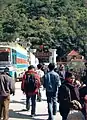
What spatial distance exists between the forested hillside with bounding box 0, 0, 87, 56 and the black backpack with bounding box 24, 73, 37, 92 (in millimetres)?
72027

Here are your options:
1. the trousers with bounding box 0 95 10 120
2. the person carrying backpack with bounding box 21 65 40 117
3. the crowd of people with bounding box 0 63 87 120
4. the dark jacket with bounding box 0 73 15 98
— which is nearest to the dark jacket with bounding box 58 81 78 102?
the crowd of people with bounding box 0 63 87 120

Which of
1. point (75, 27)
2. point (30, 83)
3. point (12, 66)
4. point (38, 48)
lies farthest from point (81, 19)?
point (30, 83)

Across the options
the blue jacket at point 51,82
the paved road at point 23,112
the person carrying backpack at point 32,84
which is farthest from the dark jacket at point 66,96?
the person carrying backpack at point 32,84

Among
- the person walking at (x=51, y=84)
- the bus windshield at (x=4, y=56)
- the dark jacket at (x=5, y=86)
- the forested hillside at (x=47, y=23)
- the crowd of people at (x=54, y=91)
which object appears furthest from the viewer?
the forested hillside at (x=47, y=23)

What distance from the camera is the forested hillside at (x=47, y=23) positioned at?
298 ft

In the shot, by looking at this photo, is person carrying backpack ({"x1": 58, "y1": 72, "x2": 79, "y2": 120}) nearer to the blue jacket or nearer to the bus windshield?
the blue jacket

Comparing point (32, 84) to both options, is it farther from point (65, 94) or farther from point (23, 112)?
point (65, 94)

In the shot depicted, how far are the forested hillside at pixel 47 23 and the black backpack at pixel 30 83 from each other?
72027 millimetres

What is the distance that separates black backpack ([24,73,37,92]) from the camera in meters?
13.8

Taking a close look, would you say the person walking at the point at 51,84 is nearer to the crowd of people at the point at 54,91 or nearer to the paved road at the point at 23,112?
the crowd of people at the point at 54,91

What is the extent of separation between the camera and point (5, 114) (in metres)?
12.3

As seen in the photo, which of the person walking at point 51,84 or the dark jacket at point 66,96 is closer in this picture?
the dark jacket at point 66,96

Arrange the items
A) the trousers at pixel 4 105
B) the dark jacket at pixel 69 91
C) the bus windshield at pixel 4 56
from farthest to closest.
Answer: the bus windshield at pixel 4 56 → the trousers at pixel 4 105 → the dark jacket at pixel 69 91

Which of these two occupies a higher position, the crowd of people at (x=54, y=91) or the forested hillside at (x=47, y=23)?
the forested hillside at (x=47, y=23)
